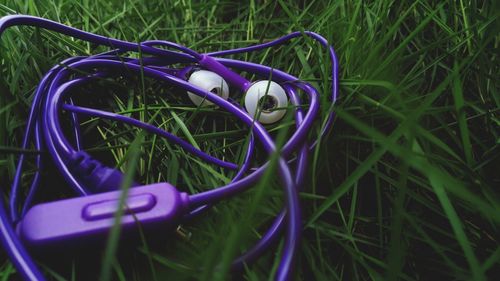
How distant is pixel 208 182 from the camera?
0.57 m

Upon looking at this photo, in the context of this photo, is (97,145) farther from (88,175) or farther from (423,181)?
(423,181)

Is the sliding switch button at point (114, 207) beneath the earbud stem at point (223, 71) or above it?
beneath

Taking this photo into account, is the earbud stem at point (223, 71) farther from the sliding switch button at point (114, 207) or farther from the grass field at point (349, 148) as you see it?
the sliding switch button at point (114, 207)

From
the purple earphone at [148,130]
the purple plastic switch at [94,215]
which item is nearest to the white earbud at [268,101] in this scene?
the purple earphone at [148,130]

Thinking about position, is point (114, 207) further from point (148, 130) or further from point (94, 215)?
point (148, 130)

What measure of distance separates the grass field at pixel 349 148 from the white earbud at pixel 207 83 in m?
0.02

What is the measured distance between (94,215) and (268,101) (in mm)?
299

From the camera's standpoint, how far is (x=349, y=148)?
0.58 metres

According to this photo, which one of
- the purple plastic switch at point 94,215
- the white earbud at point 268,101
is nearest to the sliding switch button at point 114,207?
the purple plastic switch at point 94,215

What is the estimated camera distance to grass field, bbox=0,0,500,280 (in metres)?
0.45

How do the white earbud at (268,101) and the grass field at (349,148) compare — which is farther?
the white earbud at (268,101)

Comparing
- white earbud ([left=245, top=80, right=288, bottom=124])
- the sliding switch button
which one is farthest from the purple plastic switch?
white earbud ([left=245, top=80, right=288, bottom=124])

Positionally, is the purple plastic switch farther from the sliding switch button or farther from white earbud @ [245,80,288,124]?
white earbud @ [245,80,288,124]

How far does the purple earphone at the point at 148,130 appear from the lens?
1.40 ft
